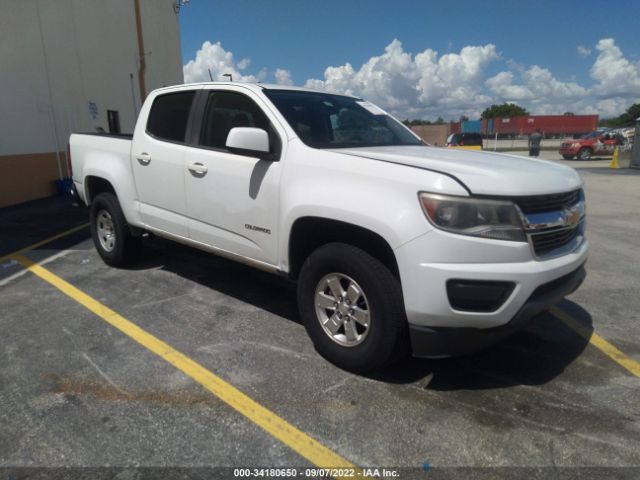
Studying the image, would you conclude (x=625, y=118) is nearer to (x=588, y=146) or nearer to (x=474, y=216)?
(x=588, y=146)

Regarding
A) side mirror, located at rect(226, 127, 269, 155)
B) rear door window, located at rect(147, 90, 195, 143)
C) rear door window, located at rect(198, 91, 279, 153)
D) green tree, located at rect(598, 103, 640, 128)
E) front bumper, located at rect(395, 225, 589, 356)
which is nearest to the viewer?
front bumper, located at rect(395, 225, 589, 356)

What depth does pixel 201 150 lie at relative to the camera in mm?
3947

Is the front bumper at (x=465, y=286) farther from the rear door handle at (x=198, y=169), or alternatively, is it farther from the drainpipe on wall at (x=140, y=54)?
the drainpipe on wall at (x=140, y=54)

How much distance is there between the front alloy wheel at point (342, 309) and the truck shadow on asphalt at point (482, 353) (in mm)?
318

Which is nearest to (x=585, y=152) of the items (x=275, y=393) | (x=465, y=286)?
(x=465, y=286)

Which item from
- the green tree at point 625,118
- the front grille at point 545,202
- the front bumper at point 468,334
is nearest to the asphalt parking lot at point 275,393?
the front bumper at point 468,334

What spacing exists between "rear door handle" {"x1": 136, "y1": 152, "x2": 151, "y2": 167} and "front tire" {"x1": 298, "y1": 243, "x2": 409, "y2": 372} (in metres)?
2.18

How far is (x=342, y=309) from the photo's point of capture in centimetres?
305

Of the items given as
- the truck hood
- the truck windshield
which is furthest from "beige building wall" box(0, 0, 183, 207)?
the truck hood

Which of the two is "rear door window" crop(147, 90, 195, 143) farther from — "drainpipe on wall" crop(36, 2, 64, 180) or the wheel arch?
"drainpipe on wall" crop(36, 2, 64, 180)

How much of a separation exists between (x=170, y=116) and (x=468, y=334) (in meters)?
3.34

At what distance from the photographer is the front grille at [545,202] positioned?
2594 millimetres

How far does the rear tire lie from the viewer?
5.00m

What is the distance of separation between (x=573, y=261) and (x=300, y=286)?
67.9 inches
